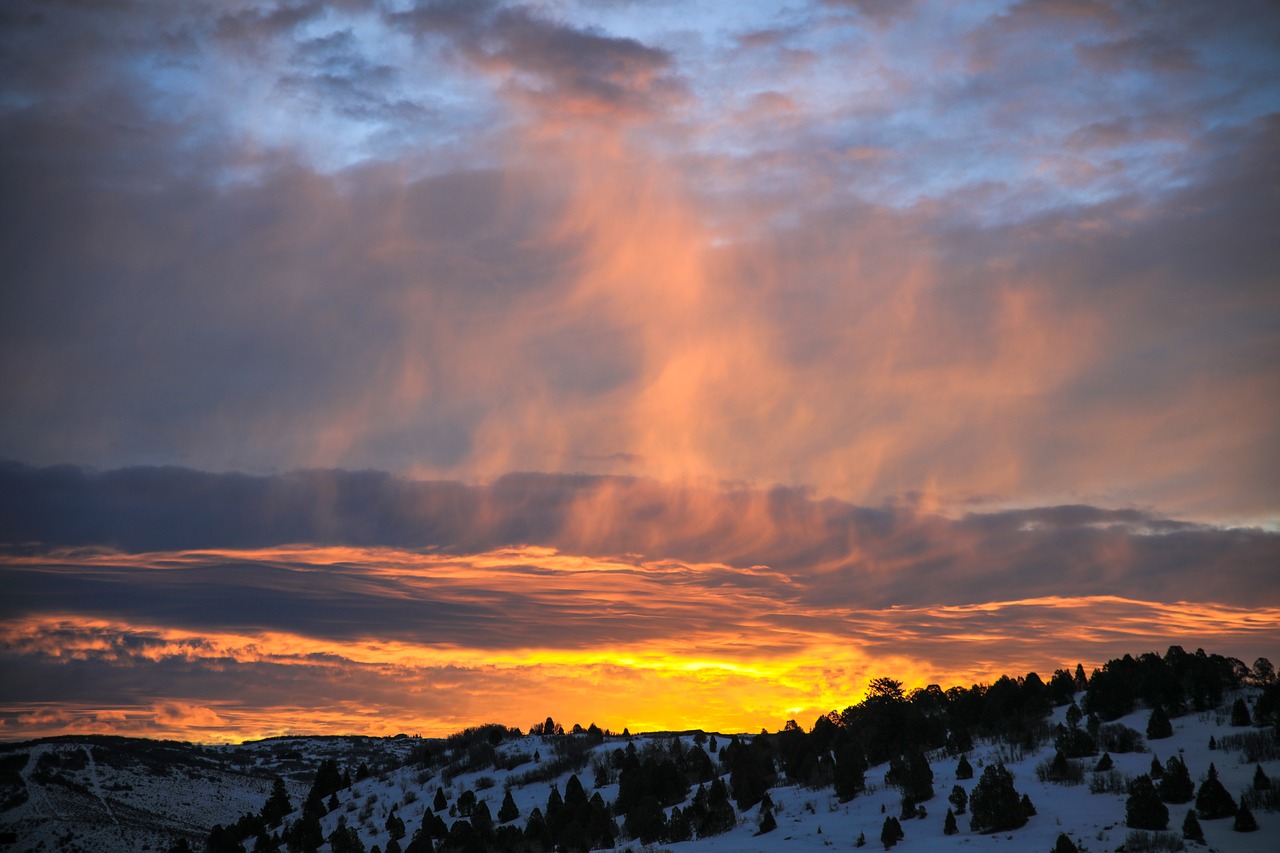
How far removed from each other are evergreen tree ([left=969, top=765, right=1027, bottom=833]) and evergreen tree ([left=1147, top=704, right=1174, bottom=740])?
11.9 m

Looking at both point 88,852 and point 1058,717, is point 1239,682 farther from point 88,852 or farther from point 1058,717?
point 88,852

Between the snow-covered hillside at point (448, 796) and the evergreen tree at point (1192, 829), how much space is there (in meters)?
0.49

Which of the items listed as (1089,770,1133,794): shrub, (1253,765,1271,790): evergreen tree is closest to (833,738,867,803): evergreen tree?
(1089,770,1133,794): shrub

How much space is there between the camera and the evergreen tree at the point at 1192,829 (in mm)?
34031

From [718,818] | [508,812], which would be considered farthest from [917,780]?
[508,812]

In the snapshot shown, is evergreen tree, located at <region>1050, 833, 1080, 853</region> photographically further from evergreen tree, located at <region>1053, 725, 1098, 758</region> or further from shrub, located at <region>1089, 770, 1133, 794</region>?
evergreen tree, located at <region>1053, 725, 1098, 758</region>

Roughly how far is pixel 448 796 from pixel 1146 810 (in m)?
55.6

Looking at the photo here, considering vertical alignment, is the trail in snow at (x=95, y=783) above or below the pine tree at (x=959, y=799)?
below

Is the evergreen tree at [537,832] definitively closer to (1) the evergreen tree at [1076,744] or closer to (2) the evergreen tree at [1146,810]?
(1) the evergreen tree at [1076,744]

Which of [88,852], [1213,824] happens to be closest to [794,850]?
Answer: [1213,824]

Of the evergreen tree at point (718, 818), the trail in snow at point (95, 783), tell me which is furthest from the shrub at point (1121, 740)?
the trail in snow at point (95, 783)

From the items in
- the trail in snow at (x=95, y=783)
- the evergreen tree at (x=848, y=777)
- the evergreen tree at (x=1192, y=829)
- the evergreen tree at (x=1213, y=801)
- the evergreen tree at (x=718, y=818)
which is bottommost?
the trail in snow at (x=95, y=783)

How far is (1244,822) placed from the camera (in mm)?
34469

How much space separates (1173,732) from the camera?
47.8 m
